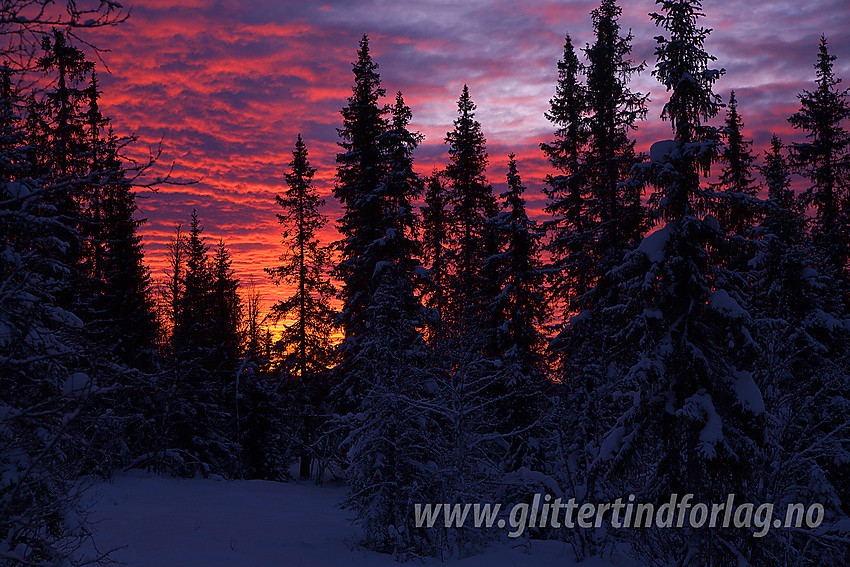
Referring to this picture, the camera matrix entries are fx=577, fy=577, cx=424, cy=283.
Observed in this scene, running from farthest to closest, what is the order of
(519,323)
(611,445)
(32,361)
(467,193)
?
(467,193)
(519,323)
(611,445)
(32,361)

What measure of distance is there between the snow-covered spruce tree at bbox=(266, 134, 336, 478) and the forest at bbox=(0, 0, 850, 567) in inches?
5.3

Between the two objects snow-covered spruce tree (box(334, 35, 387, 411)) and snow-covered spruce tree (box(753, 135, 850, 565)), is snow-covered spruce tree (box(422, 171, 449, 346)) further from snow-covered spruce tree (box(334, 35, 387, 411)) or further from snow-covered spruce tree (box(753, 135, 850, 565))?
snow-covered spruce tree (box(753, 135, 850, 565))

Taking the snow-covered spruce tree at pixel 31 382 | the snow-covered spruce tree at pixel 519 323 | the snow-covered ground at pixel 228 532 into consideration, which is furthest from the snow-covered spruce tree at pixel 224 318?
the snow-covered spruce tree at pixel 31 382

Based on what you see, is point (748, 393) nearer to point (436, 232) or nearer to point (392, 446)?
point (392, 446)

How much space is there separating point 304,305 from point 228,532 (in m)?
17.5

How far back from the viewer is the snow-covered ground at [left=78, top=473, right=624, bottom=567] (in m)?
13.6

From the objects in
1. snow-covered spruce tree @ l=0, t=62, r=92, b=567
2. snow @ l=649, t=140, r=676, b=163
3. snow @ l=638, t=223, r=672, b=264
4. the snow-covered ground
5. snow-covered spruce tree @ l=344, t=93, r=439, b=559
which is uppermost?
snow @ l=649, t=140, r=676, b=163

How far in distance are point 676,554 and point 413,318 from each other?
11.6 meters

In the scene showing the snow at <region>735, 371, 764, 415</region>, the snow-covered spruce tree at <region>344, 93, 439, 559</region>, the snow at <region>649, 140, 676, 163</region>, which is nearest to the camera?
the snow at <region>735, 371, 764, 415</region>

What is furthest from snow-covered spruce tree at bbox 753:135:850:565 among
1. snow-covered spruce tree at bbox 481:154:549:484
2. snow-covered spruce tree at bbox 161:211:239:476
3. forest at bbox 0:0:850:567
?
snow-covered spruce tree at bbox 161:211:239:476

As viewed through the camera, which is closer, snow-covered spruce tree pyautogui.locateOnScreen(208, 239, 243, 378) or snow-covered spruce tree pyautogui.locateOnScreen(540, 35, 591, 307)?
snow-covered spruce tree pyautogui.locateOnScreen(540, 35, 591, 307)

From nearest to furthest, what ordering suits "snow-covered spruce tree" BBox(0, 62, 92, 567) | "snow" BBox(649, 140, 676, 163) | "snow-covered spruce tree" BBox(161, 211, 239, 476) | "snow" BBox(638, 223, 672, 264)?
"snow-covered spruce tree" BBox(0, 62, 92, 567) < "snow" BBox(638, 223, 672, 264) < "snow" BBox(649, 140, 676, 163) < "snow-covered spruce tree" BBox(161, 211, 239, 476)

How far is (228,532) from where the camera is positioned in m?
16.6

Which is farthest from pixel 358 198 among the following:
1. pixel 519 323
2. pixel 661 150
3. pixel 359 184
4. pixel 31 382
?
pixel 31 382
